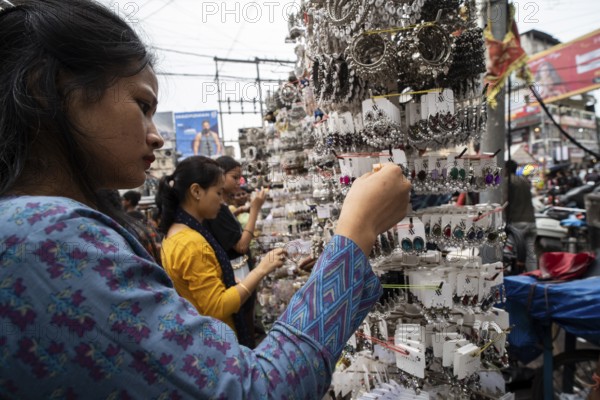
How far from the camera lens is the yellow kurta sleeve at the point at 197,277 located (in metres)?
1.57

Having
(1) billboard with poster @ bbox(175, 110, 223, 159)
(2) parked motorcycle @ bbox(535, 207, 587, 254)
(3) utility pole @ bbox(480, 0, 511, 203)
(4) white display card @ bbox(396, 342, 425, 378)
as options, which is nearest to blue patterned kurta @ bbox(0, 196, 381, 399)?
(4) white display card @ bbox(396, 342, 425, 378)

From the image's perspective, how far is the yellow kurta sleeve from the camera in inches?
61.6

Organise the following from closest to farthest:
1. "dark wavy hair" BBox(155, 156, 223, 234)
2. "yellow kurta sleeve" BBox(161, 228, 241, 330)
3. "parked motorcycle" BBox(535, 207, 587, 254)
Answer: "yellow kurta sleeve" BBox(161, 228, 241, 330) → "dark wavy hair" BBox(155, 156, 223, 234) → "parked motorcycle" BBox(535, 207, 587, 254)

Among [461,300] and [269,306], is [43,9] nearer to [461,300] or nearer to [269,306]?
[461,300]

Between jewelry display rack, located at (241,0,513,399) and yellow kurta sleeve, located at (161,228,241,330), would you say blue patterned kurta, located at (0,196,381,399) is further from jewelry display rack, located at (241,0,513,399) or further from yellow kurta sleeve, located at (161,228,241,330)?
yellow kurta sleeve, located at (161,228,241,330)

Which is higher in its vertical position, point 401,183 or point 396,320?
point 401,183

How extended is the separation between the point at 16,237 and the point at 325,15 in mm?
1219

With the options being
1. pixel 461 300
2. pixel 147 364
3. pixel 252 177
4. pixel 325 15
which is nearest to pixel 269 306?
pixel 252 177

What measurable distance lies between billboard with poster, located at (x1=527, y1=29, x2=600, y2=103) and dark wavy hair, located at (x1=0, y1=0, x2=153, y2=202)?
8566 millimetres

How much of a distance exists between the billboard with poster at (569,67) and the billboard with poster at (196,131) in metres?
10.9

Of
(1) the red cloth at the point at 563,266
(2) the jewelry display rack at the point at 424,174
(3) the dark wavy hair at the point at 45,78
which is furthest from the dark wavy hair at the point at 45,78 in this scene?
(1) the red cloth at the point at 563,266

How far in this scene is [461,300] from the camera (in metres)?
1.15

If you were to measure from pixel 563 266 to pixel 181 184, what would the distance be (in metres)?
2.10

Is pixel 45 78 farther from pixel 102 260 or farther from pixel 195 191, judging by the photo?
pixel 195 191
